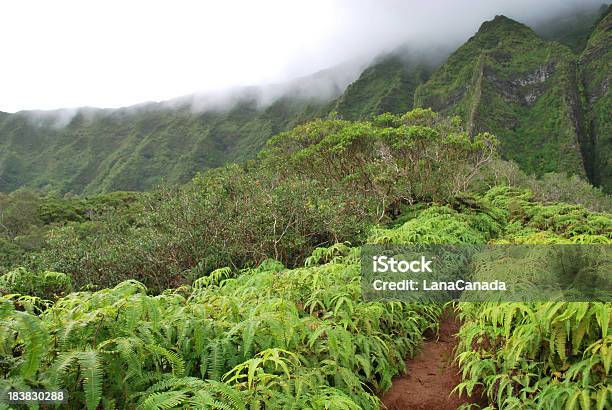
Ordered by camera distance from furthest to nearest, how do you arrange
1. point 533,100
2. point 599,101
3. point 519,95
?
1. point 519,95
2. point 533,100
3. point 599,101

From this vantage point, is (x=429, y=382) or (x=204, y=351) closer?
(x=204, y=351)

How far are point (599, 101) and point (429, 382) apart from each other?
148 meters

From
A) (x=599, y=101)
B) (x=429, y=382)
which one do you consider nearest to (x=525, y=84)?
(x=599, y=101)

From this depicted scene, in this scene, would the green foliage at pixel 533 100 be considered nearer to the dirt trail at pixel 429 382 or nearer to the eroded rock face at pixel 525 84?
the eroded rock face at pixel 525 84

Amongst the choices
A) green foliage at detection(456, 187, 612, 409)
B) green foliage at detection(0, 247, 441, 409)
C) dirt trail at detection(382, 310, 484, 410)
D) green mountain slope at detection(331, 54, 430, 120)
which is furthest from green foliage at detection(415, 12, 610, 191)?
green foliage at detection(0, 247, 441, 409)

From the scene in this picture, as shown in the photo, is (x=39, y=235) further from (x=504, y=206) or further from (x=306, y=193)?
(x=504, y=206)

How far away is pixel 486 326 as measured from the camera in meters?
4.19

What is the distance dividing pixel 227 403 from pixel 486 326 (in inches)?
119

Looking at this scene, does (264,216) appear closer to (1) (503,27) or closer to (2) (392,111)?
(2) (392,111)

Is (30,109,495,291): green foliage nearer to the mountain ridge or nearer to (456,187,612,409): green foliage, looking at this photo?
(456,187,612,409): green foliage

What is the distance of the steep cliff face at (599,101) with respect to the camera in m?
106

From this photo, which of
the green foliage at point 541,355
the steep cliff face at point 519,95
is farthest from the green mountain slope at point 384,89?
the green foliage at point 541,355

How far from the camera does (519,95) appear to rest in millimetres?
123875

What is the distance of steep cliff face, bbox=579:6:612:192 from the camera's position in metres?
106
